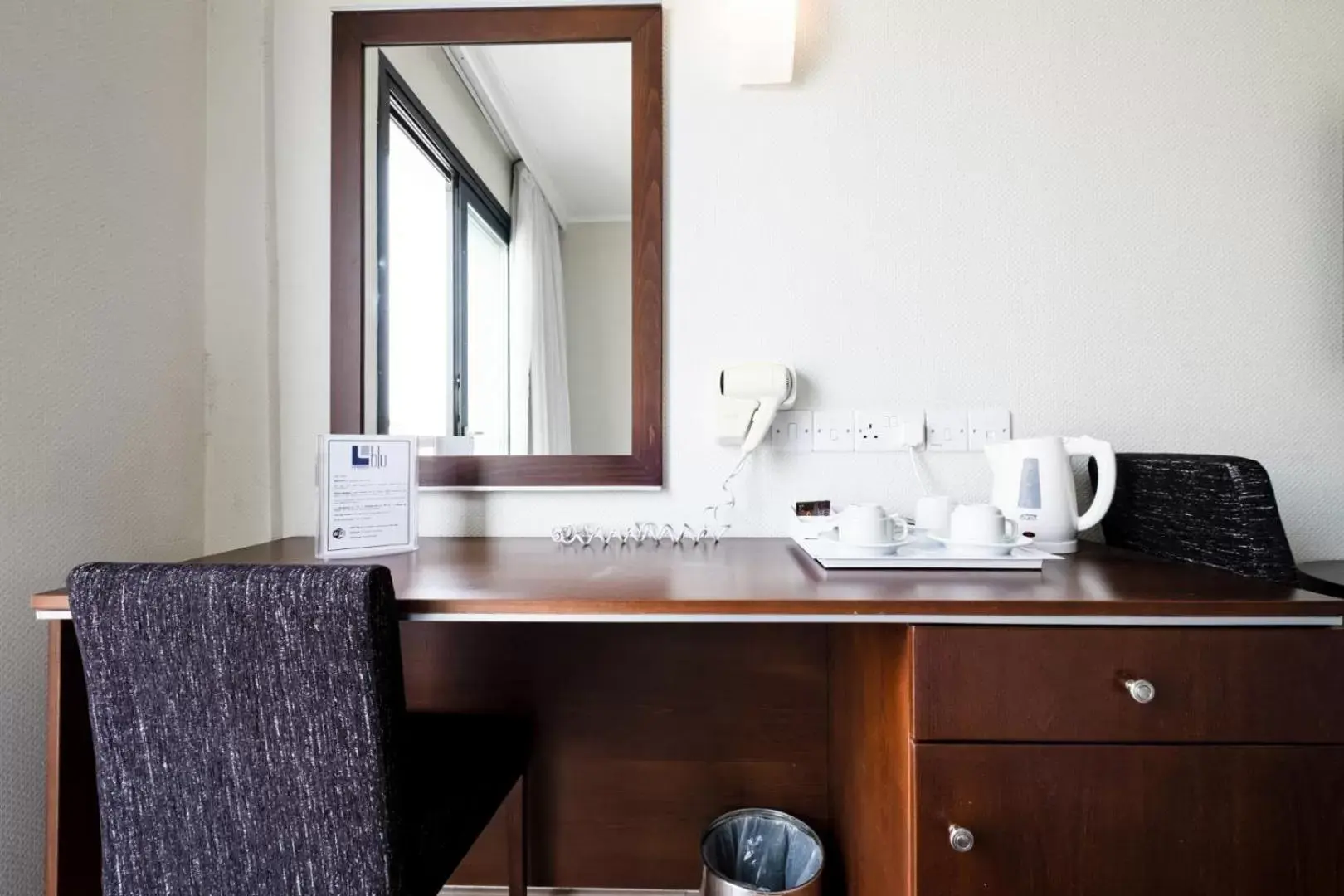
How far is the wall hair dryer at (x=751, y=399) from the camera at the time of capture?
3.76 ft

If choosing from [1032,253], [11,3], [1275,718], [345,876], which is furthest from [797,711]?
[11,3]

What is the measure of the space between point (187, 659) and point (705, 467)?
2.88 feet

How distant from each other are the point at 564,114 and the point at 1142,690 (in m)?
1.41

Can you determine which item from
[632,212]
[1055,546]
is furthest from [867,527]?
[632,212]

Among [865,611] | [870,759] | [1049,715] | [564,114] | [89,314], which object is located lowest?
[870,759]

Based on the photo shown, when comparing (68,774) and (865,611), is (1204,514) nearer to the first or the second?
(865,611)

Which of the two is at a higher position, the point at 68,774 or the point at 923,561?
the point at 923,561

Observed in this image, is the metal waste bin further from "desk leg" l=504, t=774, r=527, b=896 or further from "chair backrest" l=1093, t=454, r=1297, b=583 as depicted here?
"chair backrest" l=1093, t=454, r=1297, b=583

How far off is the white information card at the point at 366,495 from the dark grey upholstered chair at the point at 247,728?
336 mm

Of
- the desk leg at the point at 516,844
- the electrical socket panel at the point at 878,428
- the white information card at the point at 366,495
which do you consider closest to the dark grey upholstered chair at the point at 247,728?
the white information card at the point at 366,495

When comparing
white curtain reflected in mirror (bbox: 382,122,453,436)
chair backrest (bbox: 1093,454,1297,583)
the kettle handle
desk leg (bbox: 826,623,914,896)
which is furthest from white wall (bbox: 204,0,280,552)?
chair backrest (bbox: 1093,454,1297,583)

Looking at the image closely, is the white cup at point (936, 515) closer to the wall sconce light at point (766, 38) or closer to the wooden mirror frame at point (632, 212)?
the wooden mirror frame at point (632, 212)

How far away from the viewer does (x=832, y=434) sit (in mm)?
1202

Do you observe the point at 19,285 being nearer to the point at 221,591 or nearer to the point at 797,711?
the point at 221,591
